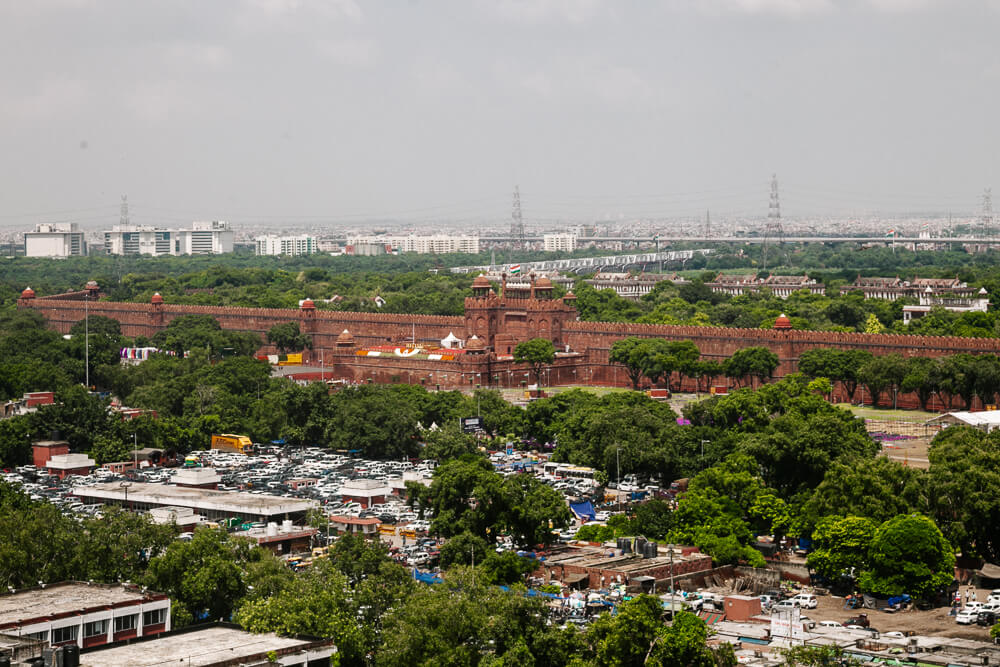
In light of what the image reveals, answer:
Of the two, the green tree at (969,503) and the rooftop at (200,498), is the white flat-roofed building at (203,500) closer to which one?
the rooftop at (200,498)

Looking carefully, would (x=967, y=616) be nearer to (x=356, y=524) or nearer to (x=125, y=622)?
(x=356, y=524)

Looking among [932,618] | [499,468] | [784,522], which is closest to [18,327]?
[499,468]

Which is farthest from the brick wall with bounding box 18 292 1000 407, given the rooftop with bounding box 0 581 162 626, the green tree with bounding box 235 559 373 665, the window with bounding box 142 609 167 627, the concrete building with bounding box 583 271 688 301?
the window with bounding box 142 609 167 627

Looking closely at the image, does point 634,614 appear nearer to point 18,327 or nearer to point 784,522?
point 784,522

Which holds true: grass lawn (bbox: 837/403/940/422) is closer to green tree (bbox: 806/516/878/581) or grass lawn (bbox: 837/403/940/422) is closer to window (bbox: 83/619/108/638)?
green tree (bbox: 806/516/878/581)

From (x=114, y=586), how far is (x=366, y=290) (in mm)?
118978

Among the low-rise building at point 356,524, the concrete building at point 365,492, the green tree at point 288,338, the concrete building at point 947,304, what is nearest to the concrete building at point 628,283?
the concrete building at point 947,304

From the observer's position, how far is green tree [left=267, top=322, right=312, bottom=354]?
112750mm

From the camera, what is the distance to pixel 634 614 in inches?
Answer: 1346

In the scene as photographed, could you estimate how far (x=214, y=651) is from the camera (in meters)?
30.9

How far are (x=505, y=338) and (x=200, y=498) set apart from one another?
151 ft

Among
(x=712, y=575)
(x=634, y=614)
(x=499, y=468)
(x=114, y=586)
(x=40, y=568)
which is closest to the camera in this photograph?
(x=634, y=614)

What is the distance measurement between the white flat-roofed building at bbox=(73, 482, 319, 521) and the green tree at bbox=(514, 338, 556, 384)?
37.9 meters

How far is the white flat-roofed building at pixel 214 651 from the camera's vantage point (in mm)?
30047
